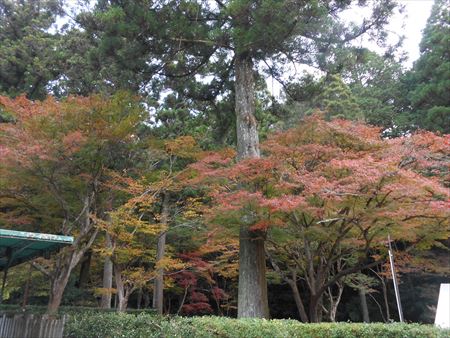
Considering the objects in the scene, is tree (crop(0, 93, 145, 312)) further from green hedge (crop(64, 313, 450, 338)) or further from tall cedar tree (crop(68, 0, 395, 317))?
green hedge (crop(64, 313, 450, 338))

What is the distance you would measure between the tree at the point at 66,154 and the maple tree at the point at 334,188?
2508mm

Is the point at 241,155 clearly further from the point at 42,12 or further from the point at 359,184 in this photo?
the point at 42,12

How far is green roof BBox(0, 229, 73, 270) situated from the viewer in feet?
19.4

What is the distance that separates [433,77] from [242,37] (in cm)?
1236

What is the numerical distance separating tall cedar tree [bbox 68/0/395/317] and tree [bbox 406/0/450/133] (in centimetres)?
813

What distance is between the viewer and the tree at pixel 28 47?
52.5ft

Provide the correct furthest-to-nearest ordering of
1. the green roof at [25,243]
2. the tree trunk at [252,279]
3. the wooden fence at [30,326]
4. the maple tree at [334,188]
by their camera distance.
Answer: the tree trunk at [252,279] → the maple tree at [334,188] → the wooden fence at [30,326] → the green roof at [25,243]

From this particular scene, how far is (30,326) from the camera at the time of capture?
6.14 m

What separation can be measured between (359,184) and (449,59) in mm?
12786

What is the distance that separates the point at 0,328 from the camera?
6.23m

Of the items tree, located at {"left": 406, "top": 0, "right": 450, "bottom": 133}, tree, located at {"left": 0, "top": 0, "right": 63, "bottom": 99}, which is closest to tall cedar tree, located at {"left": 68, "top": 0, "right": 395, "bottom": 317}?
tree, located at {"left": 0, "top": 0, "right": 63, "bottom": 99}

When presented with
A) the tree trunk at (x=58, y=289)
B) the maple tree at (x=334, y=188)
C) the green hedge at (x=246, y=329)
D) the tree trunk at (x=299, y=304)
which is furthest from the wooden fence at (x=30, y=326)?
the tree trunk at (x=299, y=304)

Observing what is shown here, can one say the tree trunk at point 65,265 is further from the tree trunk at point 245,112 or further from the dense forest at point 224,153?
the tree trunk at point 245,112

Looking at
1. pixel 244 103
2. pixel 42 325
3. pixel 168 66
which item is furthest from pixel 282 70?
pixel 42 325
